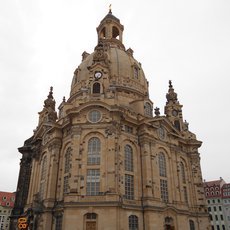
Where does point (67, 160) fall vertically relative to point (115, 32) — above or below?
below

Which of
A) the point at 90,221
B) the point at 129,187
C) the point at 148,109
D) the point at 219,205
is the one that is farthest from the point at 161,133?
the point at 219,205

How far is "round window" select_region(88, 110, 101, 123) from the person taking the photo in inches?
1487

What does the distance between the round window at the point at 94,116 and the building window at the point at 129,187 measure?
8752mm

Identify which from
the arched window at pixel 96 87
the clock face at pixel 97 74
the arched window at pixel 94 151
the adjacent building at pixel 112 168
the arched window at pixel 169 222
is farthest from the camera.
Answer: the clock face at pixel 97 74

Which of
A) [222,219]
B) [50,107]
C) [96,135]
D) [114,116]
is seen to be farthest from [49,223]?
[222,219]

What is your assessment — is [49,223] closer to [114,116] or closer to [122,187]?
[122,187]

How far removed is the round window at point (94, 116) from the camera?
37781 millimetres

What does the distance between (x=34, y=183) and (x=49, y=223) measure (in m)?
10.1

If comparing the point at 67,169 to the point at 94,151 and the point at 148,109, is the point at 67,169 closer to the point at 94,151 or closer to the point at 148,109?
the point at 94,151

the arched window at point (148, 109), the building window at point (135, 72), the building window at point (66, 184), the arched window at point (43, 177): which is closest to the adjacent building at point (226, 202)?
the arched window at point (148, 109)

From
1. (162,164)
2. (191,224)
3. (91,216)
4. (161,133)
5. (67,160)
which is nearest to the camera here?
(91,216)

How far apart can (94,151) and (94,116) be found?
16.6 ft

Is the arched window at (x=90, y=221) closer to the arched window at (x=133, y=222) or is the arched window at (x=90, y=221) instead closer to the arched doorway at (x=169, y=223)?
the arched window at (x=133, y=222)

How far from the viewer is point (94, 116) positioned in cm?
3800
